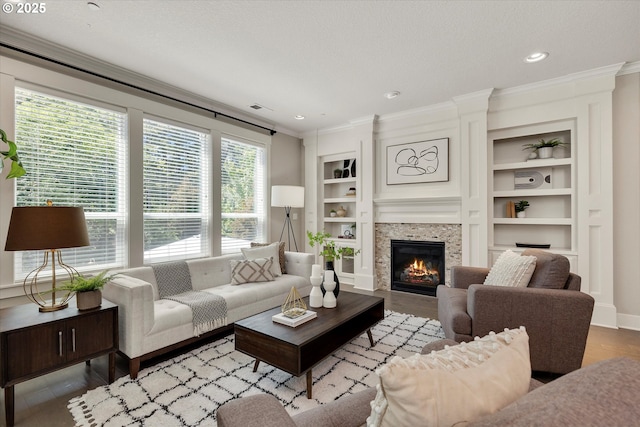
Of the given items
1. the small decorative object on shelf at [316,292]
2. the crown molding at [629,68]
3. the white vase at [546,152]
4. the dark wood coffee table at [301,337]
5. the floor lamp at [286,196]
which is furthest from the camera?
the floor lamp at [286,196]

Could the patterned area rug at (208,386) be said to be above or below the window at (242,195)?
below

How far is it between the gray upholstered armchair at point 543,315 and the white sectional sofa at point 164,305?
6.31ft

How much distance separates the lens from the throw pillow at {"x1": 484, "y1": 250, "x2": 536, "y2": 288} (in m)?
2.31

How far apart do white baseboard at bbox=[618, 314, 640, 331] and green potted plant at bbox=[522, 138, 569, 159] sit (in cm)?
197

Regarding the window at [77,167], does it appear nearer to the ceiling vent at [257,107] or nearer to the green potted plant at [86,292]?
the green potted plant at [86,292]

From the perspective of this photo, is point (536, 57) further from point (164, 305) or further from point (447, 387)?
point (164, 305)

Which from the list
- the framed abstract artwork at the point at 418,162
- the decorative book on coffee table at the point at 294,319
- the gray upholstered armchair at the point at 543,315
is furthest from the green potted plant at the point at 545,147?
the decorative book on coffee table at the point at 294,319

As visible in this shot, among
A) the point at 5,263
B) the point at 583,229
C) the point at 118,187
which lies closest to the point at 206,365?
the point at 5,263

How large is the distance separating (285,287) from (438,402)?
3.01 meters

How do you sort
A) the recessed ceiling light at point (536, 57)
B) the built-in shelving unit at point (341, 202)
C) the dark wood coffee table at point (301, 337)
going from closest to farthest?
the dark wood coffee table at point (301, 337) < the recessed ceiling light at point (536, 57) < the built-in shelving unit at point (341, 202)

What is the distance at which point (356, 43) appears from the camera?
8.90 ft

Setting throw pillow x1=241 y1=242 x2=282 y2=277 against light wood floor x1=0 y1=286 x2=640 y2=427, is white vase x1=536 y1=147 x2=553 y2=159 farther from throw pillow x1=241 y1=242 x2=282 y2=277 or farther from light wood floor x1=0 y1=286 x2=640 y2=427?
throw pillow x1=241 y1=242 x2=282 y2=277

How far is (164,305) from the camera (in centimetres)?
264

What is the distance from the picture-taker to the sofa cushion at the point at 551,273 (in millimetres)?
2191
